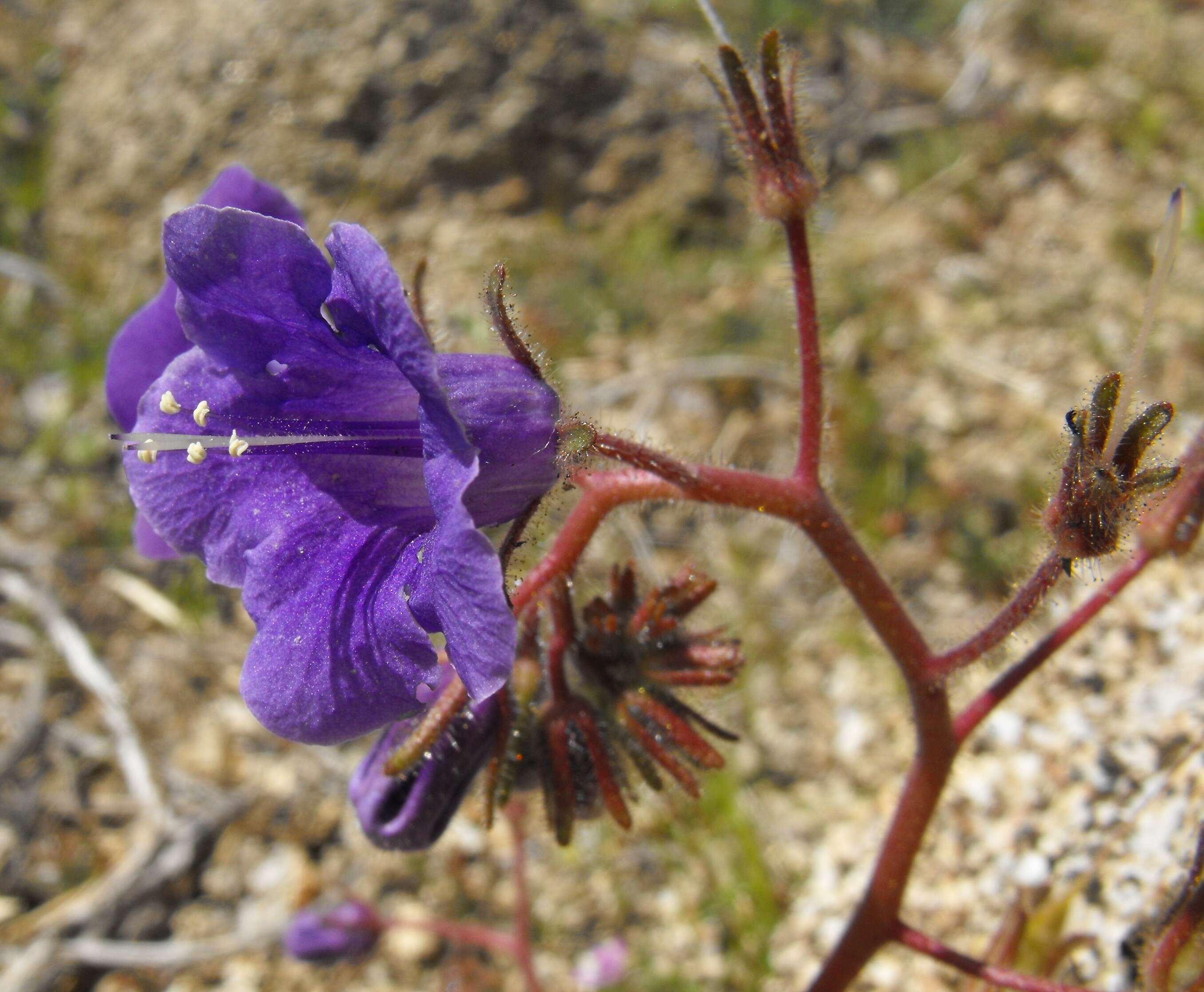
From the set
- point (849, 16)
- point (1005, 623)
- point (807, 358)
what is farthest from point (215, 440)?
point (849, 16)

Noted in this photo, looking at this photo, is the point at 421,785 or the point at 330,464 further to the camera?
the point at 421,785

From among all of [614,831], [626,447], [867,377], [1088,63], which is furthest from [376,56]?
[626,447]

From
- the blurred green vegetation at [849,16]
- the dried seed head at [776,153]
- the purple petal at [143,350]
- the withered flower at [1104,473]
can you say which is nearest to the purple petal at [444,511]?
the purple petal at [143,350]

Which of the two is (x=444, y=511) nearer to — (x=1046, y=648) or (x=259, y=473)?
(x=259, y=473)

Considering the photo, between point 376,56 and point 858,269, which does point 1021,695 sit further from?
point 376,56

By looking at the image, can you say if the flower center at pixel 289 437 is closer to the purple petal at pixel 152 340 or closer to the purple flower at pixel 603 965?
the purple petal at pixel 152 340

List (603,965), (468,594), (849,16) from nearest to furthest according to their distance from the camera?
(468,594), (603,965), (849,16)

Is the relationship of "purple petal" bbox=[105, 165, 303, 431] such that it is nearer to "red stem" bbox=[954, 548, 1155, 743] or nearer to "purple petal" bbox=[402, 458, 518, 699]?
"purple petal" bbox=[402, 458, 518, 699]
